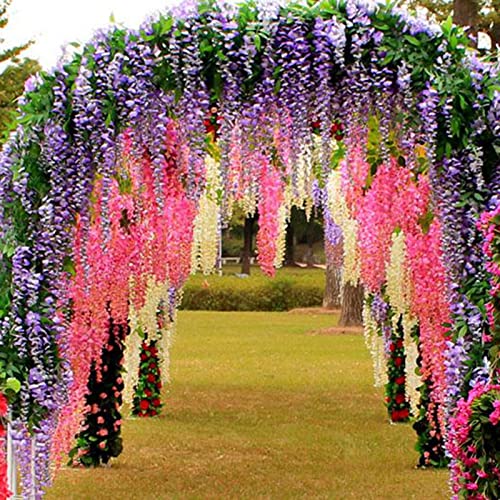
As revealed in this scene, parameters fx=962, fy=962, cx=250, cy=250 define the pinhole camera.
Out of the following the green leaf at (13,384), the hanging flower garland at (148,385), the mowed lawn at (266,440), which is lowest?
the mowed lawn at (266,440)

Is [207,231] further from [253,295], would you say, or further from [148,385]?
[253,295]

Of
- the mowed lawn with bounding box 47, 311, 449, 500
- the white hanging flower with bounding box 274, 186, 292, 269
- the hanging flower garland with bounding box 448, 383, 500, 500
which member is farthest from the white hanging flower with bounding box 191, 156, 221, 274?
the hanging flower garland with bounding box 448, 383, 500, 500

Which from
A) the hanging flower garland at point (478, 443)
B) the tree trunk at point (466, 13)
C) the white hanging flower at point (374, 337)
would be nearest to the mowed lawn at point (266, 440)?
the white hanging flower at point (374, 337)

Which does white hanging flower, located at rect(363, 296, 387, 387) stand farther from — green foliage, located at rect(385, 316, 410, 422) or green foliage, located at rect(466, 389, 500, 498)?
green foliage, located at rect(466, 389, 500, 498)

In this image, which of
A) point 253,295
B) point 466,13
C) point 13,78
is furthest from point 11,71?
point 466,13

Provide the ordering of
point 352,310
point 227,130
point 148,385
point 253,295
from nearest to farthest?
1. point 227,130
2. point 148,385
3. point 352,310
4. point 253,295

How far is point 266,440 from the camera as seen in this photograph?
8.45 meters

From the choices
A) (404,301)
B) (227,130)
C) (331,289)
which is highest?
(227,130)

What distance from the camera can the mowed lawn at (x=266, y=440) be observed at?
6.60 meters

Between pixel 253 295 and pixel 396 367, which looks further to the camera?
pixel 253 295

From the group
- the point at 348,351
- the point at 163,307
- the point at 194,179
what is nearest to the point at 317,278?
the point at 348,351

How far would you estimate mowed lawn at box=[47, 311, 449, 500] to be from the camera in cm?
660

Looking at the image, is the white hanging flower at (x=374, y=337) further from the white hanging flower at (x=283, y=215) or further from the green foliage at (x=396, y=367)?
the white hanging flower at (x=283, y=215)

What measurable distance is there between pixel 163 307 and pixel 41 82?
4.52 meters
